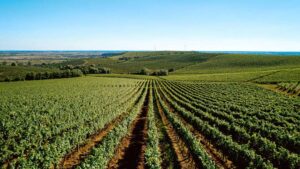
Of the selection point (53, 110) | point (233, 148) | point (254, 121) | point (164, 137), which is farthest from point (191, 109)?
point (53, 110)

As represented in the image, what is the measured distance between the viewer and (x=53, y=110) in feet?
103

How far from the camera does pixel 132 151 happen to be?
757 inches

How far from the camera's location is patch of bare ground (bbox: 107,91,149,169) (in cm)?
1648

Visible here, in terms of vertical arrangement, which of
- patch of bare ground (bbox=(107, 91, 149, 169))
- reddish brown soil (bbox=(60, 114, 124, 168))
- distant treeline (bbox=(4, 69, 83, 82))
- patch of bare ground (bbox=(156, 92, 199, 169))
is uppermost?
distant treeline (bbox=(4, 69, 83, 82))

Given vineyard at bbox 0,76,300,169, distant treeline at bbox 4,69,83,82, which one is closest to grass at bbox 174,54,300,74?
distant treeline at bbox 4,69,83,82

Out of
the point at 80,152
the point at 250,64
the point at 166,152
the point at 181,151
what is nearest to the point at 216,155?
the point at 181,151

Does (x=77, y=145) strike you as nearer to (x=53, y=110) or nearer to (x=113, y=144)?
(x=113, y=144)

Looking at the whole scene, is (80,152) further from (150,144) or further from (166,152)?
(166,152)

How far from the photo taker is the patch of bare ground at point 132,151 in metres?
16.5

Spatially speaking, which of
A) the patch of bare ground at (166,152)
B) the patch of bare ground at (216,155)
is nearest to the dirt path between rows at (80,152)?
the patch of bare ground at (166,152)

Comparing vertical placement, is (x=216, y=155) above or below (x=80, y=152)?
above

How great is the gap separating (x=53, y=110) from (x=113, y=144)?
17.0 meters

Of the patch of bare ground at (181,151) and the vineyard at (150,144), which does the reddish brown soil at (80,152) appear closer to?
the vineyard at (150,144)

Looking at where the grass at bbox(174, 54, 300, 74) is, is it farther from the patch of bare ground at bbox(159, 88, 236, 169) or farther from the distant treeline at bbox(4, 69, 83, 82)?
the patch of bare ground at bbox(159, 88, 236, 169)
